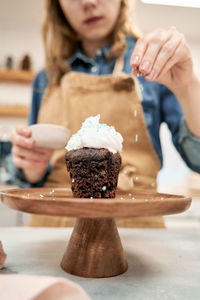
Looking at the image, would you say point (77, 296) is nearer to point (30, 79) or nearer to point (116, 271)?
point (116, 271)

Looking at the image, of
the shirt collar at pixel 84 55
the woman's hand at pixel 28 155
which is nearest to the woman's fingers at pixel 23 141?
the woman's hand at pixel 28 155

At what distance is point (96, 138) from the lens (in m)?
0.83

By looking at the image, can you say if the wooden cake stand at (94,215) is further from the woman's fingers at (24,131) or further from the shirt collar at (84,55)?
the shirt collar at (84,55)

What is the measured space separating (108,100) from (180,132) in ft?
1.12

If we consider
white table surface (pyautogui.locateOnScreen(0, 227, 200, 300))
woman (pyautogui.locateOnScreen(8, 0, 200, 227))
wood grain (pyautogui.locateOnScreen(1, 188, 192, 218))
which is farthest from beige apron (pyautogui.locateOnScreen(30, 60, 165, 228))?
wood grain (pyautogui.locateOnScreen(1, 188, 192, 218))

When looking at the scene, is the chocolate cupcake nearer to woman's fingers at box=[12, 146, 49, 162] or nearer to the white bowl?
the white bowl

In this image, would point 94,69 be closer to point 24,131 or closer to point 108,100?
point 108,100

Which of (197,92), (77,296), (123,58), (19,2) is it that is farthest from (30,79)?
(77,296)

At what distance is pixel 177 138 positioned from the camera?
51.6 inches

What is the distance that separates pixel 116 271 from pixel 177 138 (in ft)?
2.56

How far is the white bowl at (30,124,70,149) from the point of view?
1.05 metres

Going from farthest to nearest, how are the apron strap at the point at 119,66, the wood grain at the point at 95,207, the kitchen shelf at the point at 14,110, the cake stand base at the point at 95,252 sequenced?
the kitchen shelf at the point at 14,110 → the apron strap at the point at 119,66 → the cake stand base at the point at 95,252 → the wood grain at the point at 95,207

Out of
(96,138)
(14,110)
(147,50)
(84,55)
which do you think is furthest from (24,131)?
(14,110)

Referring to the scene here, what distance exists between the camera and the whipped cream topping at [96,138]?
831 millimetres
